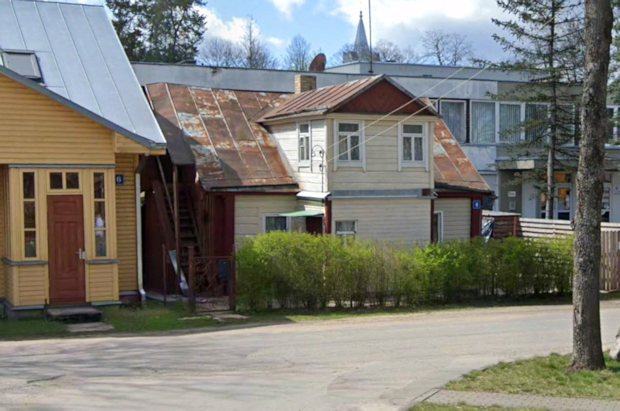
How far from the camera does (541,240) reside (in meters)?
20.8

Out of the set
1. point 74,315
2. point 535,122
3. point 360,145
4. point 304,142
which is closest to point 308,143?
point 304,142

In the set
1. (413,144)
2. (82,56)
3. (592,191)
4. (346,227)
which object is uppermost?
(82,56)

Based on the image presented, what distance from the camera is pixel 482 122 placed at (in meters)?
37.1

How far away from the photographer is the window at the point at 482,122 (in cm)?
3688

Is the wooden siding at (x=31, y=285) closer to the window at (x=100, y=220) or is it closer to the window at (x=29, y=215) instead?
the window at (x=29, y=215)

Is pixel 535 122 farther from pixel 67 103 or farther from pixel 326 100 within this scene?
pixel 67 103

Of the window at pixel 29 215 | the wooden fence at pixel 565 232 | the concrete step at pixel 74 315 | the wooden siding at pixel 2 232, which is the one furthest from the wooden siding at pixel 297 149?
the wooden siding at pixel 2 232

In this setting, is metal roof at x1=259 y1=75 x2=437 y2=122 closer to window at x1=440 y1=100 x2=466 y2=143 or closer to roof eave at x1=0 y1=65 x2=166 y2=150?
roof eave at x1=0 y1=65 x2=166 y2=150

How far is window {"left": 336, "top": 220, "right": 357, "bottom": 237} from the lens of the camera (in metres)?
22.3

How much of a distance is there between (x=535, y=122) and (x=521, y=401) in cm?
2438

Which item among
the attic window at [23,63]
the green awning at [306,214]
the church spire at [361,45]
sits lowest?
the green awning at [306,214]

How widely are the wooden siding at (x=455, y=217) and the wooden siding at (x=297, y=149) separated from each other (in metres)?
4.95

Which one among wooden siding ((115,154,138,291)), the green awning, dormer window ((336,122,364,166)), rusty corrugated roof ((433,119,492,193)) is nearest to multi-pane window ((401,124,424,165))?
dormer window ((336,122,364,166))

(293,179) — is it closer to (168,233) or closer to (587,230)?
(168,233)
